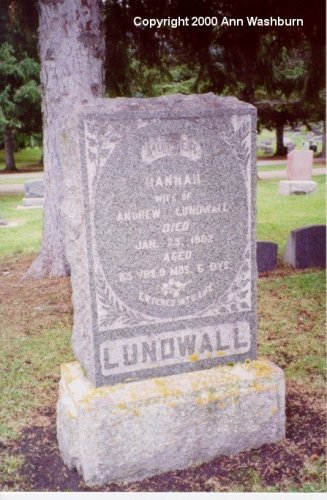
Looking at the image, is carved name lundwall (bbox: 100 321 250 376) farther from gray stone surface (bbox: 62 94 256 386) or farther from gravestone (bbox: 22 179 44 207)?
gravestone (bbox: 22 179 44 207)

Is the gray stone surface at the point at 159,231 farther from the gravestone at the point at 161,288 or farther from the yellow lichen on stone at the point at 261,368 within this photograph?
the yellow lichen on stone at the point at 261,368

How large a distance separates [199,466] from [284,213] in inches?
371

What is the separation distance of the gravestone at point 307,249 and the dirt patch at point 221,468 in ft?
12.8

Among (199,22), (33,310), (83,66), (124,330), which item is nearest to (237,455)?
(124,330)

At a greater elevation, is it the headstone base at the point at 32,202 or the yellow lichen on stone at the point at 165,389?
the headstone base at the point at 32,202

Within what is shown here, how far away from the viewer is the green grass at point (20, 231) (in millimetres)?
9195

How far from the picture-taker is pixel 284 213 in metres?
11.9

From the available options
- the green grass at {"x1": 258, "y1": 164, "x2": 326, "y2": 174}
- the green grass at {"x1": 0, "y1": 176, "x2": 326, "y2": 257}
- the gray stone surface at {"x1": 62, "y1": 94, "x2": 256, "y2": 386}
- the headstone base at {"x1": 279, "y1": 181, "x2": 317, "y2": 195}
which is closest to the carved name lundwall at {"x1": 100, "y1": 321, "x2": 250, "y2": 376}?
the gray stone surface at {"x1": 62, "y1": 94, "x2": 256, "y2": 386}

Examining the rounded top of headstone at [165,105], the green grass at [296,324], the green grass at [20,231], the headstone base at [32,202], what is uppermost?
the rounded top of headstone at [165,105]

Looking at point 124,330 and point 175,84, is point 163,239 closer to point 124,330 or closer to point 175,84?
point 124,330

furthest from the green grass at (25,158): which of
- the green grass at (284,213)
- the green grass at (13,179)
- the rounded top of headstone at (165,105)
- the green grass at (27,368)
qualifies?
the rounded top of headstone at (165,105)

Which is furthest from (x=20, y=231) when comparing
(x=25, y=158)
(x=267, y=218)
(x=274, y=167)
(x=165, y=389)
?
(x=25, y=158)

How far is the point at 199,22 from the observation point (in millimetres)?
7395

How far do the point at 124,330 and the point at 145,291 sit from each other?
0.81 feet
